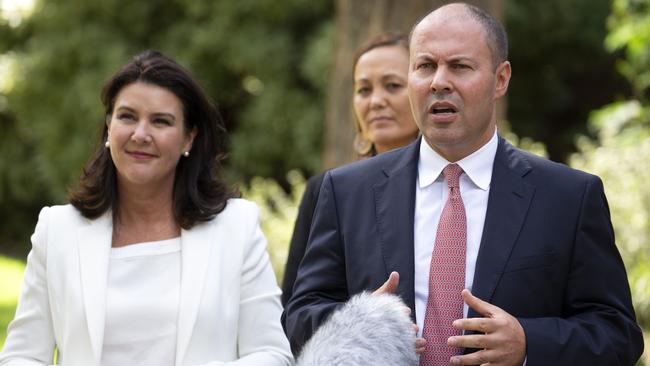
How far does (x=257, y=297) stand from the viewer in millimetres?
3736

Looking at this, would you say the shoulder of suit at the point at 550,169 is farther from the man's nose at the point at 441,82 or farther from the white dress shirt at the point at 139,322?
the white dress shirt at the point at 139,322

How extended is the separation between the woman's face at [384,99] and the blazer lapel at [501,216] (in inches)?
55.0

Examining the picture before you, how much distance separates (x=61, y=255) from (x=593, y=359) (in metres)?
1.88

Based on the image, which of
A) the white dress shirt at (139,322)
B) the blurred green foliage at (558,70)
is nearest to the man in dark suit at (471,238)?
the white dress shirt at (139,322)

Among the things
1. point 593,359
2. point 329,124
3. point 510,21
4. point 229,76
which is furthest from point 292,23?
point 593,359

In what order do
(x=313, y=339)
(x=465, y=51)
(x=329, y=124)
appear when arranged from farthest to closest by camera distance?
(x=329, y=124) < (x=465, y=51) < (x=313, y=339)

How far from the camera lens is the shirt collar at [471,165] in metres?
3.22

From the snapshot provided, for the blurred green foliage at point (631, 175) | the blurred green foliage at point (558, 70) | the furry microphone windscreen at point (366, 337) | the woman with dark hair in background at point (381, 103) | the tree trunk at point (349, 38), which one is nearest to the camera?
the furry microphone windscreen at point (366, 337)

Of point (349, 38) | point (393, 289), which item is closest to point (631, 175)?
point (349, 38)

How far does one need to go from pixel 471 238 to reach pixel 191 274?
109 cm

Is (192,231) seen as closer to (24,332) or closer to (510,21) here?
(24,332)

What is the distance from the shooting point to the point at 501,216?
3.12 meters

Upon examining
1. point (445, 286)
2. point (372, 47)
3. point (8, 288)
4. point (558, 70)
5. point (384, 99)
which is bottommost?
point (8, 288)

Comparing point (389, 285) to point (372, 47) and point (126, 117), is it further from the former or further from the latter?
point (372, 47)
